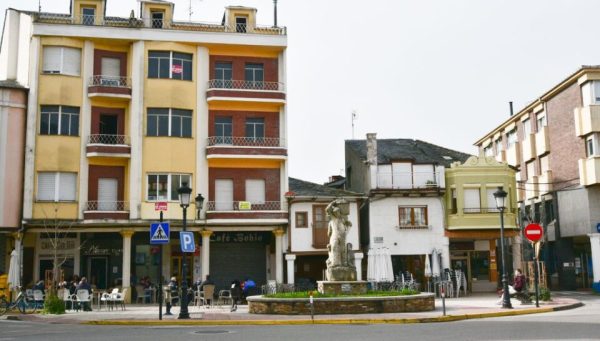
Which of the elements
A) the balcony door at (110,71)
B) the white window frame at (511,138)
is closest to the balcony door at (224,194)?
the balcony door at (110,71)

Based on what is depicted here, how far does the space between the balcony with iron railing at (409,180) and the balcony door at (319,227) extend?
13.4 ft

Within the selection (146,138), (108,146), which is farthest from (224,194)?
(108,146)

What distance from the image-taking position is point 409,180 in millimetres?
42344

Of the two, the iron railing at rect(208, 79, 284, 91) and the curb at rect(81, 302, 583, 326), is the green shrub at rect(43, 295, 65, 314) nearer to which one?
the curb at rect(81, 302, 583, 326)

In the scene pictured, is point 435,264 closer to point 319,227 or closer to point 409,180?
point 409,180

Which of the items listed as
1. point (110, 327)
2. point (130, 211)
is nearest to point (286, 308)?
point (110, 327)

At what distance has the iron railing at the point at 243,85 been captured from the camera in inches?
1572

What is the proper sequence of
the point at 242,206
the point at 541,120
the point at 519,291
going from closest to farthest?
the point at 519,291 → the point at 242,206 → the point at 541,120

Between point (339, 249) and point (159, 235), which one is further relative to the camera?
point (339, 249)

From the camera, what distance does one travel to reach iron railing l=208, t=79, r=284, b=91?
3994cm

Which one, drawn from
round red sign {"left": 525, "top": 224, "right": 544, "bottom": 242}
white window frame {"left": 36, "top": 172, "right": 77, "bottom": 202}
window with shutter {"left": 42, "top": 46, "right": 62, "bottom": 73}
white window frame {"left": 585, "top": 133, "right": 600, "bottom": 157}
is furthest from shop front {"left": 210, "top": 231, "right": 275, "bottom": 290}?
white window frame {"left": 585, "top": 133, "right": 600, "bottom": 157}

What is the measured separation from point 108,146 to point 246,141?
25.5ft

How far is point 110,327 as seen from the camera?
22.1 metres

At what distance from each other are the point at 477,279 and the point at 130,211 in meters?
22.7
